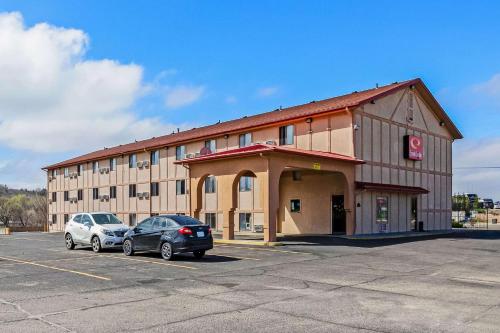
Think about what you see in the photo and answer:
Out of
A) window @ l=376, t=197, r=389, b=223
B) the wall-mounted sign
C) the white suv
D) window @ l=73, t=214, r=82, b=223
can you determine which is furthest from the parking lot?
the wall-mounted sign

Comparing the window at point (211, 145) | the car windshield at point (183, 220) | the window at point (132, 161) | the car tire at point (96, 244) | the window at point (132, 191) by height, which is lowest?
the car tire at point (96, 244)

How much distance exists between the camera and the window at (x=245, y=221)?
32.7 m

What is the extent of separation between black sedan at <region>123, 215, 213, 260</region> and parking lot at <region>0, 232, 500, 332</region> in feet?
1.36

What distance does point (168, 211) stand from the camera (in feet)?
128

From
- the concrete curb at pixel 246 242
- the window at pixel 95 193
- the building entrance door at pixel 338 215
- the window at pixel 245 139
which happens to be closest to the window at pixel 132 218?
the window at pixel 95 193

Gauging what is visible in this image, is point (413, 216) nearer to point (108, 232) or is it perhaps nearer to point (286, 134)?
point (286, 134)

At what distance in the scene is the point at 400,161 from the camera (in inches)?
1234

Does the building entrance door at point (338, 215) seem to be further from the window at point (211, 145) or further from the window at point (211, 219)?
the window at point (211, 145)

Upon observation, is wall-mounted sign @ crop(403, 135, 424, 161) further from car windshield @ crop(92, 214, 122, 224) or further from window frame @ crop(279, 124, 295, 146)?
car windshield @ crop(92, 214, 122, 224)

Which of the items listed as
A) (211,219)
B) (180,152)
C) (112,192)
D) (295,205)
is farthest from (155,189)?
(295,205)

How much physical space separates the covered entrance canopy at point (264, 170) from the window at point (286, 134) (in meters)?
4.62

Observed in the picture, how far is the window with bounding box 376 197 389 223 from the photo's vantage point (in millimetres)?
28809

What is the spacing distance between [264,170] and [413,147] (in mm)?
14523

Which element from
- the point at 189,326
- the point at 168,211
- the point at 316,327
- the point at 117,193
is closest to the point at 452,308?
the point at 316,327
